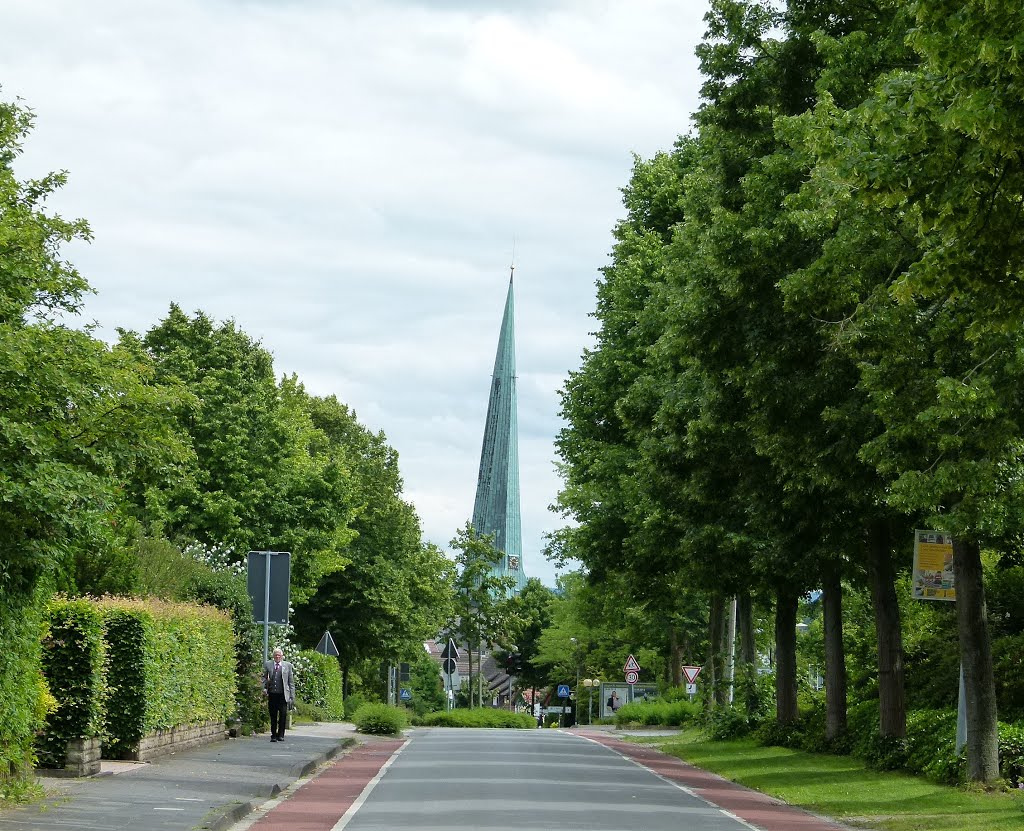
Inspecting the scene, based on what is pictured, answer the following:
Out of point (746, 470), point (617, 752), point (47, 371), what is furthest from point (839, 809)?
point (617, 752)

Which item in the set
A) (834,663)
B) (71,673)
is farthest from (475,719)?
(71,673)

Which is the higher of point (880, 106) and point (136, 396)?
point (880, 106)

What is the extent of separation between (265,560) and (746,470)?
10067mm

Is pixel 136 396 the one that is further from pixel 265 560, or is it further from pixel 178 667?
pixel 265 560

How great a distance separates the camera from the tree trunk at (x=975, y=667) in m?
20.1

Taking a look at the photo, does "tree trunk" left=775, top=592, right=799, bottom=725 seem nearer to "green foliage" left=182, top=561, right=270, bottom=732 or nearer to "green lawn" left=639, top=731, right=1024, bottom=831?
"green lawn" left=639, top=731, right=1024, bottom=831

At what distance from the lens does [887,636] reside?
2602 cm

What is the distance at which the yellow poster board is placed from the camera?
21.6 m

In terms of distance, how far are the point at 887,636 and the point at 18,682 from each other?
1499cm

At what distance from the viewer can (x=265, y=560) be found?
3048 centimetres

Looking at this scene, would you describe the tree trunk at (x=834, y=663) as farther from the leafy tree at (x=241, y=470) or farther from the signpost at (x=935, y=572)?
the leafy tree at (x=241, y=470)

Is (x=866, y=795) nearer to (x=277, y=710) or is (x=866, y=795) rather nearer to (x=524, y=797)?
(x=524, y=797)

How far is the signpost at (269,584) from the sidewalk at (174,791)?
3.23 metres

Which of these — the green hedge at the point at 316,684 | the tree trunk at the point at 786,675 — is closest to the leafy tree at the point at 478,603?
the green hedge at the point at 316,684
